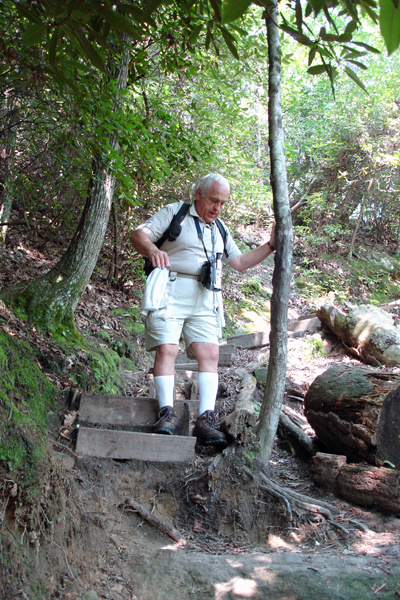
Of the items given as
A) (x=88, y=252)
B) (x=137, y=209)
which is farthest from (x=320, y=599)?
(x=137, y=209)

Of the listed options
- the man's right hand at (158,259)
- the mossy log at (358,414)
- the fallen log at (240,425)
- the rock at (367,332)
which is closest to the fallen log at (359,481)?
the mossy log at (358,414)

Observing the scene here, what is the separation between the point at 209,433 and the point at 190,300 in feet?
3.51

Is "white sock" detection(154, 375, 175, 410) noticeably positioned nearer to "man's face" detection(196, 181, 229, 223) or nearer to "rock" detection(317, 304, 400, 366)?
"man's face" detection(196, 181, 229, 223)

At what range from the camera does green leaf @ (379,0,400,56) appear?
1012 millimetres

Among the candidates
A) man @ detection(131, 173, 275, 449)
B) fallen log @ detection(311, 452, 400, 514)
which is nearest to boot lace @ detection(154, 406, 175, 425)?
man @ detection(131, 173, 275, 449)

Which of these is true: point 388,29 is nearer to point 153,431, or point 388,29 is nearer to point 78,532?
point 78,532

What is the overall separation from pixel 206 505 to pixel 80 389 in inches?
56.7

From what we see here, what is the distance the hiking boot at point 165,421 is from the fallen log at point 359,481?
1283mm

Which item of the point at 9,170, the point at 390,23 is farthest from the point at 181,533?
the point at 9,170

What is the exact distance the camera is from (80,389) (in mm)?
3643

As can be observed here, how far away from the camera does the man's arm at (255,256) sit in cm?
346

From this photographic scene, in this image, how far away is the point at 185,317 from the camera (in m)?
3.49

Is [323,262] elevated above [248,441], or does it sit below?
above

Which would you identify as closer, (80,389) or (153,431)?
(153,431)
